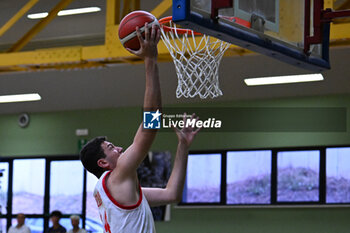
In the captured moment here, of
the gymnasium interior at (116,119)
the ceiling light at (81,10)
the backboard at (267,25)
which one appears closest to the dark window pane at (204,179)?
the gymnasium interior at (116,119)

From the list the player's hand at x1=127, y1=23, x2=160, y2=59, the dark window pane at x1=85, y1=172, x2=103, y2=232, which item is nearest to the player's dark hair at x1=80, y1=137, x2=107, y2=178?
the player's hand at x1=127, y1=23, x2=160, y2=59

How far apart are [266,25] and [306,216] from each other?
7499 millimetres

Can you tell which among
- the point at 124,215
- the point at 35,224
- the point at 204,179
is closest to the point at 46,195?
the point at 35,224

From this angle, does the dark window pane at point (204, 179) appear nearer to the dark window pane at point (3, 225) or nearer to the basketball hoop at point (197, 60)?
the dark window pane at point (3, 225)

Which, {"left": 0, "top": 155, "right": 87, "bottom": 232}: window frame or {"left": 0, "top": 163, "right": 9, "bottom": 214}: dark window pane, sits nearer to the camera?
{"left": 0, "top": 155, "right": 87, "bottom": 232}: window frame

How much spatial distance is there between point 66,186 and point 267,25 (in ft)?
31.9

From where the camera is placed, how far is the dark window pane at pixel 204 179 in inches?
509

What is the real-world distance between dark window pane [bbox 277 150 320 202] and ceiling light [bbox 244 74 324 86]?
1350 millimetres

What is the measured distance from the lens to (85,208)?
14.0 metres

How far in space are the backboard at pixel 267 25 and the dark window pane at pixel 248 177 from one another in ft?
22.5

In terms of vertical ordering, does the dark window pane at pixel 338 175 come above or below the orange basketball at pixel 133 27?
below

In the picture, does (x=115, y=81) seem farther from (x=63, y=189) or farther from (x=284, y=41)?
(x=284, y=41)

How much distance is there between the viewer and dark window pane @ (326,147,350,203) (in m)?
11.8

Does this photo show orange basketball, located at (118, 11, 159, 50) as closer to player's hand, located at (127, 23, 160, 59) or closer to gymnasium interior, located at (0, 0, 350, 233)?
player's hand, located at (127, 23, 160, 59)
